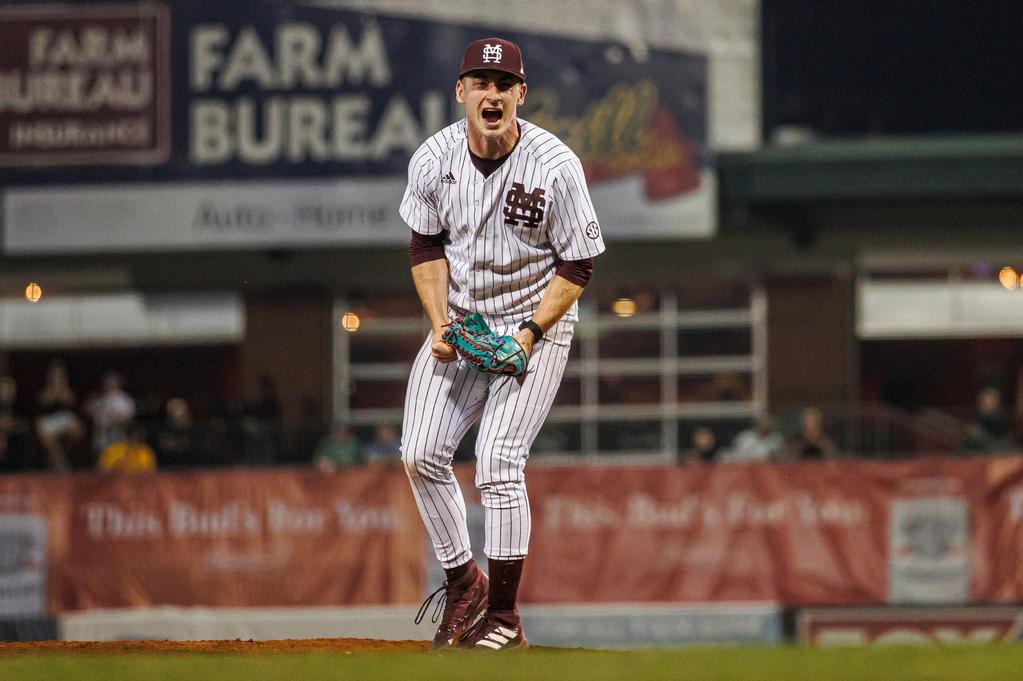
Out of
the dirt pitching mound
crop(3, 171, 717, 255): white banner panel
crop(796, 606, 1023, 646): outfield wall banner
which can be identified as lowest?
crop(796, 606, 1023, 646): outfield wall banner

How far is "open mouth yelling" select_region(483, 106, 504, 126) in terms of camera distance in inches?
277

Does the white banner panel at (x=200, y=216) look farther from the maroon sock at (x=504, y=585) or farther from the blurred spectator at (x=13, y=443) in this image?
the maroon sock at (x=504, y=585)

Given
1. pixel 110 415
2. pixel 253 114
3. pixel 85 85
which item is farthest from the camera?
pixel 85 85

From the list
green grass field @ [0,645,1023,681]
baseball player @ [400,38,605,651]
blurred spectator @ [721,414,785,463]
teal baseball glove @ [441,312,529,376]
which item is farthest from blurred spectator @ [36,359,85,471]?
green grass field @ [0,645,1023,681]

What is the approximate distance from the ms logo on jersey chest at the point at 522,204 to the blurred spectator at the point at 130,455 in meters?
11.9

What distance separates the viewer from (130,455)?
18750mm

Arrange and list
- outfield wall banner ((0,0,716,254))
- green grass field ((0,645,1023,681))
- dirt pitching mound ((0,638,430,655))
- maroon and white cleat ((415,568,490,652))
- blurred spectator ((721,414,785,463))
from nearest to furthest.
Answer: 1. green grass field ((0,645,1023,681))
2. maroon and white cleat ((415,568,490,652))
3. dirt pitching mound ((0,638,430,655))
4. blurred spectator ((721,414,785,463))
5. outfield wall banner ((0,0,716,254))

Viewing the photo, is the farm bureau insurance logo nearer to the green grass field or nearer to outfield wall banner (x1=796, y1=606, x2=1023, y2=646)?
outfield wall banner (x1=796, y1=606, x2=1023, y2=646)

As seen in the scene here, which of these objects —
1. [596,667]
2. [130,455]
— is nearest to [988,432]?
[130,455]

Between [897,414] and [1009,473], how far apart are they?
172 inches

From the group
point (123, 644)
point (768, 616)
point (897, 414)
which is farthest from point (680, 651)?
point (897, 414)

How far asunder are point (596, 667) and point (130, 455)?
14.1 m

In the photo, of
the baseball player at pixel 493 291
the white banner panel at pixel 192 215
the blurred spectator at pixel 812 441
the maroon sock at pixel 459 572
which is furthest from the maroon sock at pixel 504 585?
the white banner panel at pixel 192 215

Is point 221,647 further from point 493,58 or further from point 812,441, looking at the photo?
point 812,441
